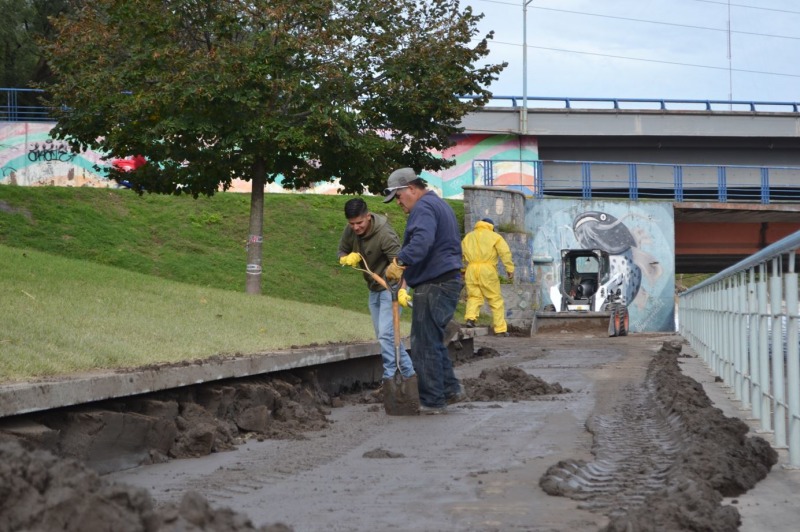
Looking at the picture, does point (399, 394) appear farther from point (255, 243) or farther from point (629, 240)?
point (629, 240)

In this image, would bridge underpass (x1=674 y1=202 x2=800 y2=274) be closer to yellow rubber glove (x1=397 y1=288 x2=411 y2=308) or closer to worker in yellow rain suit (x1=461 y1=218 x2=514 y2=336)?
worker in yellow rain suit (x1=461 y1=218 x2=514 y2=336)

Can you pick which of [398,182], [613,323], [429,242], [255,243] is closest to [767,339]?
[429,242]

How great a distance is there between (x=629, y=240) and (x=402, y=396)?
108 feet

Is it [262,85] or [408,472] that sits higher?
[262,85]

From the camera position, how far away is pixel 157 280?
18.2 m

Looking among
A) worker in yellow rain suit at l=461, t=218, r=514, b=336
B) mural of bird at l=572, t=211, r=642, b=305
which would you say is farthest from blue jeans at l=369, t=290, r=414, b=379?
mural of bird at l=572, t=211, r=642, b=305

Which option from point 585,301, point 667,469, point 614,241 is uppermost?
point 614,241

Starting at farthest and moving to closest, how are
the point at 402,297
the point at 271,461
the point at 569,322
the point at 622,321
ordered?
the point at 622,321, the point at 569,322, the point at 402,297, the point at 271,461

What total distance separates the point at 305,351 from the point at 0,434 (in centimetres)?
518

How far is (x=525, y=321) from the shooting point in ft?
111

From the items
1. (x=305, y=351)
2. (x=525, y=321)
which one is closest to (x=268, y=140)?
(x=305, y=351)

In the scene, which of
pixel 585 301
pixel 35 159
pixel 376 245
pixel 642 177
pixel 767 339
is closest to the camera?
pixel 767 339

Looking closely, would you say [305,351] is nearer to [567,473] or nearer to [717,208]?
[567,473]

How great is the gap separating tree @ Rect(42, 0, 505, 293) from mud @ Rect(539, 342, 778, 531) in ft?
37.9
